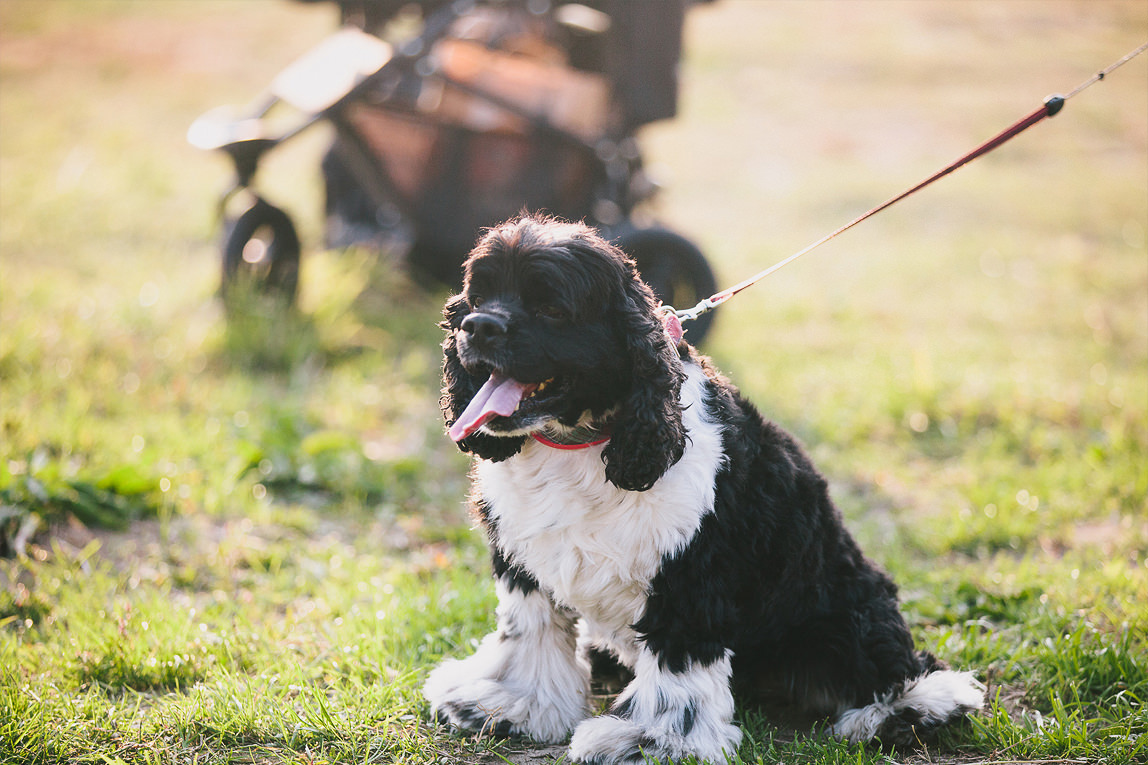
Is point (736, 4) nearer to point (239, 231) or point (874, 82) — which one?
point (874, 82)

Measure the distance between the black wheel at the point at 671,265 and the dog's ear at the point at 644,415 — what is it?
3.47 metres

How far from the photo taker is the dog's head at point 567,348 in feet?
7.85

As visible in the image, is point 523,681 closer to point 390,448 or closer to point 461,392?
point 461,392

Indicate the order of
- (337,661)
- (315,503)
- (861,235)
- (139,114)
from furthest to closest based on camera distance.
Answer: (139,114), (861,235), (315,503), (337,661)

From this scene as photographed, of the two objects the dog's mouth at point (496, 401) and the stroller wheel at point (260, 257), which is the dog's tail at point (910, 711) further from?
the stroller wheel at point (260, 257)

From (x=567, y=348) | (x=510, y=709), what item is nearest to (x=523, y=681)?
(x=510, y=709)

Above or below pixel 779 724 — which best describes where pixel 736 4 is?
above

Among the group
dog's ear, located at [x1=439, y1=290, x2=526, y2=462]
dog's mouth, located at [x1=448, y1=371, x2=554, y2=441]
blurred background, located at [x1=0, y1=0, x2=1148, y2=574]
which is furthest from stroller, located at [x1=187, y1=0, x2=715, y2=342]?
dog's mouth, located at [x1=448, y1=371, x2=554, y2=441]

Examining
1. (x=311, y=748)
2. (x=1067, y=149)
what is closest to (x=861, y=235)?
(x=1067, y=149)

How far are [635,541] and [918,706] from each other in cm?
104

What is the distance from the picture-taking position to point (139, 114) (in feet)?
44.2

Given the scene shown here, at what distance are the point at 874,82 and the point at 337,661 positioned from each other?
54.5 ft

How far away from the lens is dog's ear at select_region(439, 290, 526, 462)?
105 inches

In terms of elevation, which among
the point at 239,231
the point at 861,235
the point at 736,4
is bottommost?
the point at 861,235
